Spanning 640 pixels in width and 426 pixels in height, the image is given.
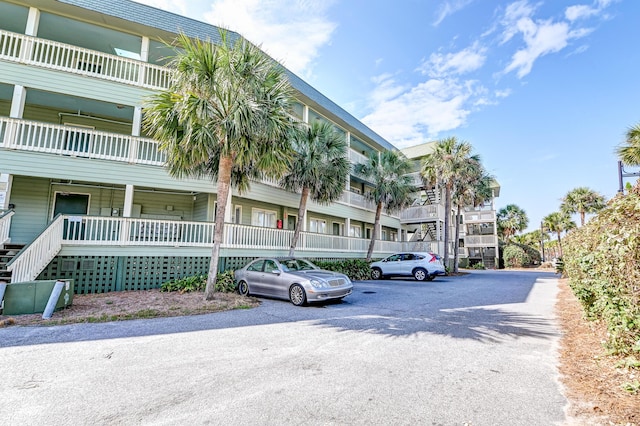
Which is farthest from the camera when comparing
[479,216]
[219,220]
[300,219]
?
[479,216]

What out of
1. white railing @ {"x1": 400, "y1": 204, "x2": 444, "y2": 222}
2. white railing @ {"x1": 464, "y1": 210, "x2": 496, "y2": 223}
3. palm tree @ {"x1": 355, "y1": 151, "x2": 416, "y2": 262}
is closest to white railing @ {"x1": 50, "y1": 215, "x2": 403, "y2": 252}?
palm tree @ {"x1": 355, "y1": 151, "x2": 416, "y2": 262}

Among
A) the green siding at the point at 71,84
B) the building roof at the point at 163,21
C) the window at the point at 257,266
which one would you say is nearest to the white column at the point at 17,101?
the green siding at the point at 71,84

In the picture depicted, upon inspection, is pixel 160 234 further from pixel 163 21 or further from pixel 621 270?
pixel 621 270

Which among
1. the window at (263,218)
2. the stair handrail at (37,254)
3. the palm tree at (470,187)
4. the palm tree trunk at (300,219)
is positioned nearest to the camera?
the stair handrail at (37,254)

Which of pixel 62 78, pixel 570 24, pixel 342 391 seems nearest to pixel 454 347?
pixel 342 391

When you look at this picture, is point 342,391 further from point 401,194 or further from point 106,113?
point 401,194

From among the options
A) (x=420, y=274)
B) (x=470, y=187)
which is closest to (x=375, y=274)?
(x=420, y=274)

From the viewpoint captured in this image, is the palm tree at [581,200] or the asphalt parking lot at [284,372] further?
the palm tree at [581,200]

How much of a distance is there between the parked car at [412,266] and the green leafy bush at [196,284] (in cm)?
1050

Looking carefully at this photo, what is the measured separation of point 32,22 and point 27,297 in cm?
1098

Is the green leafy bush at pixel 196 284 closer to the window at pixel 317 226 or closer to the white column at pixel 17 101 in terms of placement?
the white column at pixel 17 101

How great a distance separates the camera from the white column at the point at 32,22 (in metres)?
11.9

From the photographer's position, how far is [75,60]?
12.9 meters

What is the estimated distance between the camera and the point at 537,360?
4.88 m
